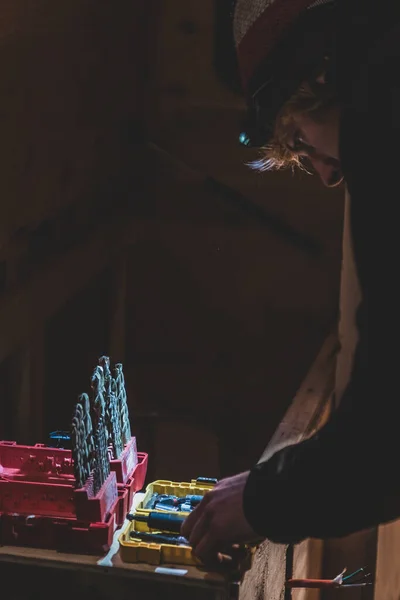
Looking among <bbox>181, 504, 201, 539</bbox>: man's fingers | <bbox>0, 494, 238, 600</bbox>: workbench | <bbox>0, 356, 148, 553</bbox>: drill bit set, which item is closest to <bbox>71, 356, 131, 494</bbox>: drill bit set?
<bbox>0, 356, 148, 553</bbox>: drill bit set

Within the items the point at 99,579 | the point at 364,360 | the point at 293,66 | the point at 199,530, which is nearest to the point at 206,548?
the point at 199,530

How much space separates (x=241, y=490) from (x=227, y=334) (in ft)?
7.37

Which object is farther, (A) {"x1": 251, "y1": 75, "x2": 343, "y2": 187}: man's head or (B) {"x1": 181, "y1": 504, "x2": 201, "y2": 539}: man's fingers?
(B) {"x1": 181, "y1": 504, "x2": 201, "y2": 539}: man's fingers

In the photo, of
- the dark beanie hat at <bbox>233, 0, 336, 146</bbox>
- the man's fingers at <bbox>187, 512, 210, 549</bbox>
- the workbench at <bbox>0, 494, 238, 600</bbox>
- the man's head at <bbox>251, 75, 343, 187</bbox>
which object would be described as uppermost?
the dark beanie hat at <bbox>233, 0, 336, 146</bbox>

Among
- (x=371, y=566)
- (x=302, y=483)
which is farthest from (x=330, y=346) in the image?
(x=302, y=483)

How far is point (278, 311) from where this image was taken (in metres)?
3.28

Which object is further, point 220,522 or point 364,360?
point 220,522

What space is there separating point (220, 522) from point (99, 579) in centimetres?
31

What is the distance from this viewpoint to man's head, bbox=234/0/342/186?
3.18ft

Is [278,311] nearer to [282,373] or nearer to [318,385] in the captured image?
[282,373]

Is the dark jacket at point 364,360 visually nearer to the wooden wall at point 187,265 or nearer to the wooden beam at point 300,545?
the wooden beam at point 300,545

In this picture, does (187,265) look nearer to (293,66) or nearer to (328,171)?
(328,171)

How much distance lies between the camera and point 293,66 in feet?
3.31

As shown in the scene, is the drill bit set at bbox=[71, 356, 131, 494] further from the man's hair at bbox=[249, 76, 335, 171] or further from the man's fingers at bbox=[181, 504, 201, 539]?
the man's hair at bbox=[249, 76, 335, 171]
